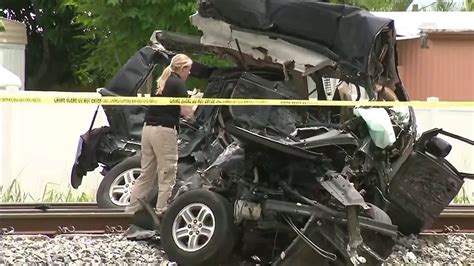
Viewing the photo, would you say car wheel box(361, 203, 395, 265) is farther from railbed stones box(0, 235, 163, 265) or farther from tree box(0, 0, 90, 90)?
tree box(0, 0, 90, 90)

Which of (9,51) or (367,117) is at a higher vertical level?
(367,117)

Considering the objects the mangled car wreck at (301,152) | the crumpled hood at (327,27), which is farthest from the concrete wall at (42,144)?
the crumpled hood at (327,27)

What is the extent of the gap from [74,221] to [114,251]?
1.52 metres

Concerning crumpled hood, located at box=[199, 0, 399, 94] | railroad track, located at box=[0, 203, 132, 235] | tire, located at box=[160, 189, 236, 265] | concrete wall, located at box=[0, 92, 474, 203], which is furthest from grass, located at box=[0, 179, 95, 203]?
crumpled hood, located at box=[199, 0, 399, 94]

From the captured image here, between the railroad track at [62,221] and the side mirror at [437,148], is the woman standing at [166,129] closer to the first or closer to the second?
the railroad track at [62,221]

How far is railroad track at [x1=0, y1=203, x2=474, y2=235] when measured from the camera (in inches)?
340

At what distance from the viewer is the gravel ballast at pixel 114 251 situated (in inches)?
286

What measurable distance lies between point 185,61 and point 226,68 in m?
0.40

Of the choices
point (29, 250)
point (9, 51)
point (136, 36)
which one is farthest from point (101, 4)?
point (29, 250)

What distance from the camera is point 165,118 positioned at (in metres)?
8.04

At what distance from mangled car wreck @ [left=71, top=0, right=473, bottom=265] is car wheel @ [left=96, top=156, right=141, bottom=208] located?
1.40 metres

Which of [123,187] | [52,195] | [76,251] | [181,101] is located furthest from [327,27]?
[52,195]

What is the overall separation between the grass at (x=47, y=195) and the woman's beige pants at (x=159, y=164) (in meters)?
4.07

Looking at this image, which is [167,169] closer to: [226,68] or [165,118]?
[165,118]
